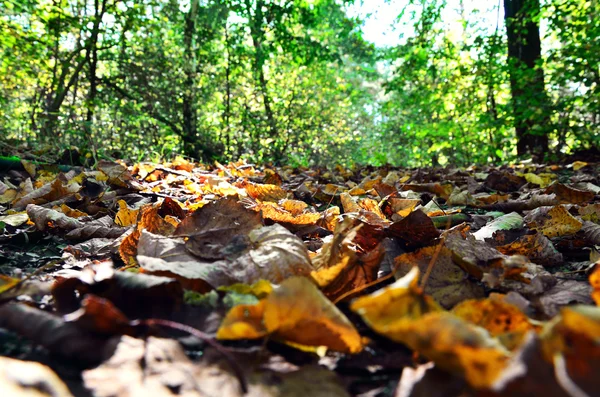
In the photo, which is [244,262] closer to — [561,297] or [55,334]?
[55,334]

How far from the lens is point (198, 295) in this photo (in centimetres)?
69

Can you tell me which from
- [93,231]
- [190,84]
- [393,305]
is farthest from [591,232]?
[190,84]

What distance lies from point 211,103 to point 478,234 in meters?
10.7

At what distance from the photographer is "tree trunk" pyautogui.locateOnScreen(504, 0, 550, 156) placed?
5160 millimetres

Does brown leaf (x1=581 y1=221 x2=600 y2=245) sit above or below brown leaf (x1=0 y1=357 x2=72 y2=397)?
below

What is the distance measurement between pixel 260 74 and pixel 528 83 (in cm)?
561

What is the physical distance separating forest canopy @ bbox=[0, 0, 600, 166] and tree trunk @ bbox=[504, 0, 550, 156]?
21 millimetres

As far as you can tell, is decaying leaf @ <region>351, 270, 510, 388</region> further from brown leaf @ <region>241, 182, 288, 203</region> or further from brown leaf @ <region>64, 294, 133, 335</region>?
brown leaf @ <region>241, 182, 288, 203</region>

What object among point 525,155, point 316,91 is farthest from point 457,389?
point 316,91

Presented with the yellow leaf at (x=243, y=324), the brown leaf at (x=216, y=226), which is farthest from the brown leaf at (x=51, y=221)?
the yellow leaf at (x=243, y=324)

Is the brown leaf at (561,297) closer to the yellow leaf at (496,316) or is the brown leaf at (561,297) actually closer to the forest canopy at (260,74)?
the yellow leaf at (496,316)

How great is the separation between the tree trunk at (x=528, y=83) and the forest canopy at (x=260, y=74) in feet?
0.07

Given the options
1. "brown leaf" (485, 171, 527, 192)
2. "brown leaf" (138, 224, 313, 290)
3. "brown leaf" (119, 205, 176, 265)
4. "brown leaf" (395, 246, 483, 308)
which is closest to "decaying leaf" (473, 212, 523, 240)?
"brown leaf" (395, 246, 483, 308)

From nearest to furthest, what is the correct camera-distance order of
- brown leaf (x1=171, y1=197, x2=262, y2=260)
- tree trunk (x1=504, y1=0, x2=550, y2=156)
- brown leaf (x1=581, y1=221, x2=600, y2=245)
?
brown leaf (x1=171, y1=197, x2=262, y2=260), brown leaf (x1=581, y1=221, x2=600, y2=245), tree trunk (x1=504, y1=0, x2=550, y2=156)
